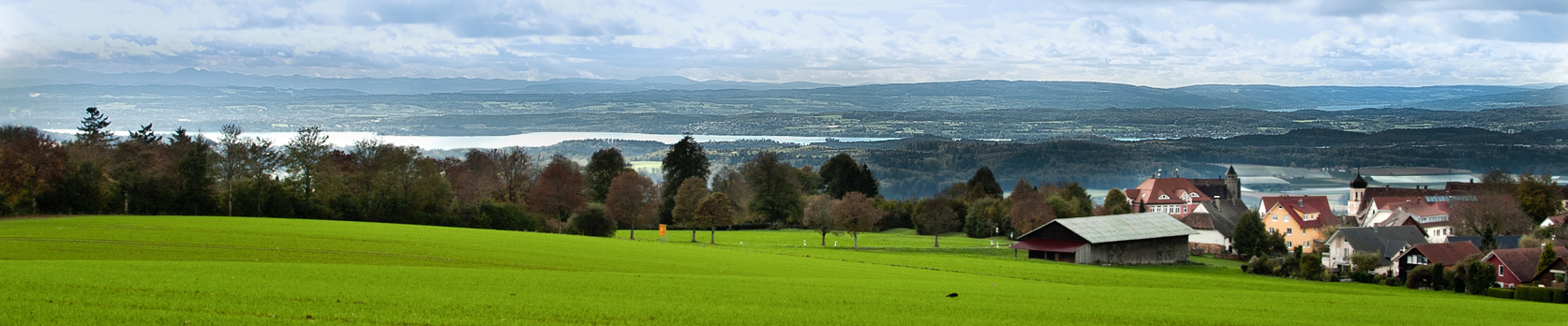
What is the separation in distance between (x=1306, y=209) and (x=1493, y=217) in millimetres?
21591

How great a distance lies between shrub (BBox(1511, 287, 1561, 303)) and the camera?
1332 inches

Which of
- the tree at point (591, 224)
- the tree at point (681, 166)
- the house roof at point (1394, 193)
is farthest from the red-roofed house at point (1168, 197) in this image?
the tree at point (591, 224)

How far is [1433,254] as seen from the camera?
46.0 meters

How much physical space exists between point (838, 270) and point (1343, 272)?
30.1 m

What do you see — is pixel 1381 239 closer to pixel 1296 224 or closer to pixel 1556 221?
pixel 1556 221

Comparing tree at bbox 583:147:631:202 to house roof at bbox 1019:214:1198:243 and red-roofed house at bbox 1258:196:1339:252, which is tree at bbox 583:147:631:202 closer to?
house roof at bbox 1019:214:1198:243

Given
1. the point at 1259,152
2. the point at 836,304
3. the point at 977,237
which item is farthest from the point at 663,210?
the point at 1259,152

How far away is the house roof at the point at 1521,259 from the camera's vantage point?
41869mm

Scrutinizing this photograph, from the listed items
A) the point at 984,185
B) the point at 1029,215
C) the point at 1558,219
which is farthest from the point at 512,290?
the point at 984,185

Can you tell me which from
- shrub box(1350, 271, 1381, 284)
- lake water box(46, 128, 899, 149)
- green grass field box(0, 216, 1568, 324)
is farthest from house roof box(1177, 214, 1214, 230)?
lake water box(46, 128, 899, 149)

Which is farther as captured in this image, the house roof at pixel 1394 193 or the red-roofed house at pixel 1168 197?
the red-roofed house at pixel 1168 197

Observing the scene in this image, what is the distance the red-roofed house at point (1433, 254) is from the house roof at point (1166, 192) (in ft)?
206

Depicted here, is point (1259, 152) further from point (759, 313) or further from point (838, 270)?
point (759, 313)

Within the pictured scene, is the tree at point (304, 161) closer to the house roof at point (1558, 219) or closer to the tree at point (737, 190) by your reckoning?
the tree at point (737, 190)
